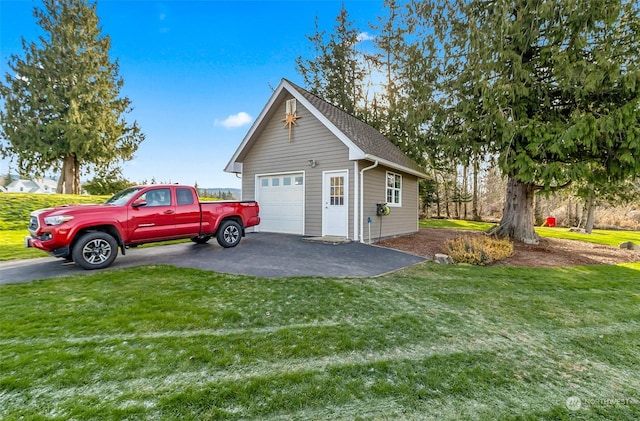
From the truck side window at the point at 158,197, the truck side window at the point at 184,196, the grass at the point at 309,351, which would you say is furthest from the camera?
the truck side window at the point at 184,196

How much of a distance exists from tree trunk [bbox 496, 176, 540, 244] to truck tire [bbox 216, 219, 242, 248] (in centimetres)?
997

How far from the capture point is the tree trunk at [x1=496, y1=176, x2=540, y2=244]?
1108 centimetres

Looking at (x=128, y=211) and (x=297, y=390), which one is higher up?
(x=128, y=211)

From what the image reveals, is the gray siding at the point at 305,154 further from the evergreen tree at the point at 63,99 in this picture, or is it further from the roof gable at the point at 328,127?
the evergreen tree at the point at 63,99

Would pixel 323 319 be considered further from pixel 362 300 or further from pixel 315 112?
pixel 315 112

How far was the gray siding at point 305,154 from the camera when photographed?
33.2ft

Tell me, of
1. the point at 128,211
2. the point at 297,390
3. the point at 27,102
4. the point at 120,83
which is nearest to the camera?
the point at 297,390

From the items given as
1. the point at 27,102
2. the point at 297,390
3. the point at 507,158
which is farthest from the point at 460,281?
the point at 27,102

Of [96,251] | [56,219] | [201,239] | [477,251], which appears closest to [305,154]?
[201,239]

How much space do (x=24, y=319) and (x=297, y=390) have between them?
353 centimetres

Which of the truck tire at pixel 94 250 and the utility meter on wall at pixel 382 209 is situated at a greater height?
the utility meter on wall at pixel 382 209

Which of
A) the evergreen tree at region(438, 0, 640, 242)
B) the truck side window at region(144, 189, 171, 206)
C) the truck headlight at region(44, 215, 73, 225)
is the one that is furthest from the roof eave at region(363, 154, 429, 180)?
the truck headlight at region(44, 215, 73, 225)

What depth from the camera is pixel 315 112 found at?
10141mm

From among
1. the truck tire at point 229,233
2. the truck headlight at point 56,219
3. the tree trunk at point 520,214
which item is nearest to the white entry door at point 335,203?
the truck tire at point 229,233
